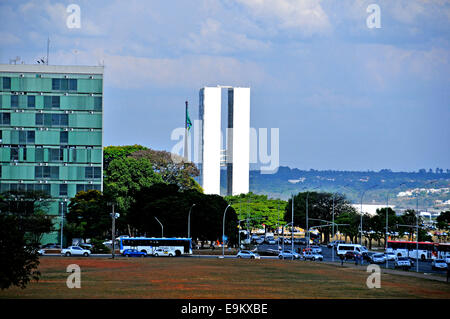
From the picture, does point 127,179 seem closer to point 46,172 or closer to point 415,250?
point 46,172

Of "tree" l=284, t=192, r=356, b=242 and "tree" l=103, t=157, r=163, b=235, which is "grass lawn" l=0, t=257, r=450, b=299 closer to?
"tree" l=103, t=157, r=163, b=235

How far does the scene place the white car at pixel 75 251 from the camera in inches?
3738

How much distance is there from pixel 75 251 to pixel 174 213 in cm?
2169

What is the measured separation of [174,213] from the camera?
374 ft

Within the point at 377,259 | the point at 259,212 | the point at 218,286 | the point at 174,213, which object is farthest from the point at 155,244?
the point at 259,212

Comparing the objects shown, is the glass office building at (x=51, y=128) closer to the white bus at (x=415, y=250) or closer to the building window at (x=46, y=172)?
the building window at (x=46, y=172)

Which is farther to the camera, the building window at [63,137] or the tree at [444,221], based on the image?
the tree at [444,221]

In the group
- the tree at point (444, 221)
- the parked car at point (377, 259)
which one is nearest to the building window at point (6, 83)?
the parked car at point (377, 259)

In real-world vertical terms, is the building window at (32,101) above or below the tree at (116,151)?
above

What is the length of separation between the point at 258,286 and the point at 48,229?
67.8 metres

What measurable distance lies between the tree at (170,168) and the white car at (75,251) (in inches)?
2200
